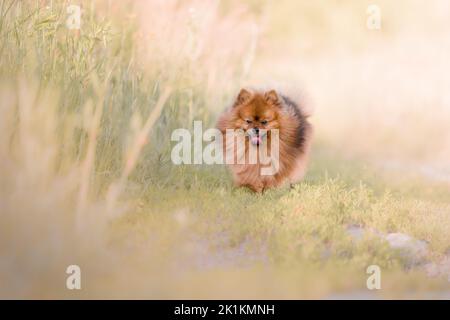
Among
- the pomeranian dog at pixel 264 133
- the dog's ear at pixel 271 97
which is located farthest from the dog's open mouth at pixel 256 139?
the dog's ear at pixel 271 97

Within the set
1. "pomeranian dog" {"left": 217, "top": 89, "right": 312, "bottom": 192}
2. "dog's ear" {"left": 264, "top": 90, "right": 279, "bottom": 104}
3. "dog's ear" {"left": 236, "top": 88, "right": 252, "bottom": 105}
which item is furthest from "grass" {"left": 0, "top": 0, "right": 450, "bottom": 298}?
Answer: "dog's ear" {"left": 264, "top": 90, "right": 279, "bottom": 104}

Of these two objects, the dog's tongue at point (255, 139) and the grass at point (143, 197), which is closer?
the grass at point (143, 197)

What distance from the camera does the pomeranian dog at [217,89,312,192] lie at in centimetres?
754

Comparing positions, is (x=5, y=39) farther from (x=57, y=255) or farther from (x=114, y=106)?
(x=57, y=255)

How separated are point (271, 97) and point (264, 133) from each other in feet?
1.21

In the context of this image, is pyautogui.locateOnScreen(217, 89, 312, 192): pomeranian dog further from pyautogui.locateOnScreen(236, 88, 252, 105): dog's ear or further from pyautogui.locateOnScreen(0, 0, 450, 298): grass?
pyautogui.locateOnScreen(0, 0, 450, 298): grass

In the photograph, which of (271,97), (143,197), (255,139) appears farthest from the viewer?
(271,97)

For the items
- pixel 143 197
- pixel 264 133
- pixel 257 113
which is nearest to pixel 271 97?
pixel 257 113

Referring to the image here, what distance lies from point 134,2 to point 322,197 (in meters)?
2.97

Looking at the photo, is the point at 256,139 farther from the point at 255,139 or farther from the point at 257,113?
the point at 257,113

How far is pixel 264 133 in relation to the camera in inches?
297

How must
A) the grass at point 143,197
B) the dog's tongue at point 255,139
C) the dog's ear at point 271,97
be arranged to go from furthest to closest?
the dog's ear at point 271,97
the dog's tongue at point 255,139
the grass at point 143,197

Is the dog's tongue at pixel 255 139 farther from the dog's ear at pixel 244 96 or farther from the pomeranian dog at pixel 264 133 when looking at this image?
the dog's ear at pixel 244 96

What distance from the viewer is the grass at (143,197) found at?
5.70 meters
